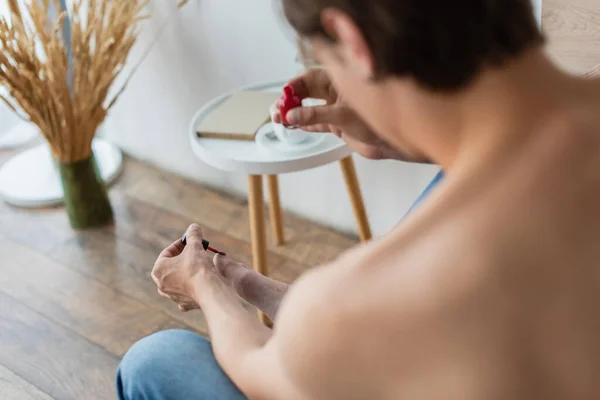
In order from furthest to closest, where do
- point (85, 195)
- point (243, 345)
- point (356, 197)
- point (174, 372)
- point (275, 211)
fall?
point (85, 195) → point (275, 211) → point (356, 197) → point (174, 372) → point (243, 345)

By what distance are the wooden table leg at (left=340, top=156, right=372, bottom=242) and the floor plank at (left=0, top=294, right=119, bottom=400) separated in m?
0.65

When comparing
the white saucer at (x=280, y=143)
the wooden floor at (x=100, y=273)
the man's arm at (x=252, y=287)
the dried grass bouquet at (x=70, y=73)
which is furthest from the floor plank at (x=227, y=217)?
the man's arm at (x=252, y=287)

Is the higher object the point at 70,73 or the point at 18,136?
the point at 70,73

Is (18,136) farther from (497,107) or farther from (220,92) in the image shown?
(497,107)

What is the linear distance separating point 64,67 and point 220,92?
1.37 ft

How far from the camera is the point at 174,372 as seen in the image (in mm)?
1011

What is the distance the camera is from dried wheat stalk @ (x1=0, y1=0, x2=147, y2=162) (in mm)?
1800

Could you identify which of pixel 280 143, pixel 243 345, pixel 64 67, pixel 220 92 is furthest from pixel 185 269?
pixel 220 92

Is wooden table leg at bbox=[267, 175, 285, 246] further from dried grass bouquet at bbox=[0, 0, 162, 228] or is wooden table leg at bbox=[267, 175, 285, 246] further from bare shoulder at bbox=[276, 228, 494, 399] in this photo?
bare shoulder at bbox=[276, 228, 494, 399]

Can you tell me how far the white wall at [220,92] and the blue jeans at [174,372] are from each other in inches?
36.9

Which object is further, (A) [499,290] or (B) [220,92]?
(B) [220,92]

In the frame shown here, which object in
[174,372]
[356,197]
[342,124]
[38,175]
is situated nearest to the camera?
[174,372]

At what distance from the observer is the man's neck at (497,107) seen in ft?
2.05

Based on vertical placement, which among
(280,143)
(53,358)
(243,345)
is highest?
(243,345)
